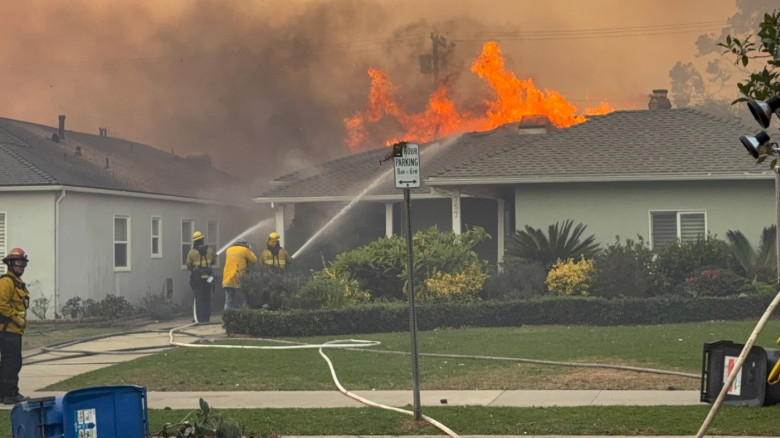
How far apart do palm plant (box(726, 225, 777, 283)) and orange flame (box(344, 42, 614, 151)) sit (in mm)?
7075

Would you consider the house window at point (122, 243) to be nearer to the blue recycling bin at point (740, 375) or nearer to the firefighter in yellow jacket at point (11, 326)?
the firefighter in yellow jacket at point (11, 326)

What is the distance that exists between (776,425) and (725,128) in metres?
16.7

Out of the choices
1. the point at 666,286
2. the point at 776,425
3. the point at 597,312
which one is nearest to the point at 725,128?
the point at 666,286

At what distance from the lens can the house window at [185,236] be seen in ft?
103

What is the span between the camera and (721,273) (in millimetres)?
20359

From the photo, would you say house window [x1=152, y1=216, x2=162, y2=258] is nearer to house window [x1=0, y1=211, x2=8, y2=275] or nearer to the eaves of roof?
the eaves of roof

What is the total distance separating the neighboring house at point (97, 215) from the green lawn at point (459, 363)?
833 centimetres

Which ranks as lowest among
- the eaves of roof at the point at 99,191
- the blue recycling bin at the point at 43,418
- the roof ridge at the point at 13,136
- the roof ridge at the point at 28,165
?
the blue recycling bin at the point at 43,418

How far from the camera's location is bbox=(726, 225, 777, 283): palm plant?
2097cm

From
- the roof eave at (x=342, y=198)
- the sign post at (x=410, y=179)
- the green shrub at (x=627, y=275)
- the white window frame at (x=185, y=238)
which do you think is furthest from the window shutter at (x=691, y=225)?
the white window frame at (x=185, y=238)

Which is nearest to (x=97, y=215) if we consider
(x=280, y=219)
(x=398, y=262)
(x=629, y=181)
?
(x=280, y=219)

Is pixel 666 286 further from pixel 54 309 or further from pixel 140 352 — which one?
pixel 54 309

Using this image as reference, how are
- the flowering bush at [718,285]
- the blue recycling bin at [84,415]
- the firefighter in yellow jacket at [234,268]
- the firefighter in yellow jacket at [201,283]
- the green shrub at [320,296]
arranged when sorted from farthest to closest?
the firefighter in yellow jacket at [201,283] < the firefighter in yellow jacket at [234,268] < the flowering bush at [718,285] < the green shrub at [320,296] < the blue recycling bin at [84,415]

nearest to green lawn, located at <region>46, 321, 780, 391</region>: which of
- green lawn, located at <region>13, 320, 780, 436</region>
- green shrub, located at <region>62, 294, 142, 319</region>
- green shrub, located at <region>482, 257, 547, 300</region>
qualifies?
green lawn, located at <region>13, 320, 780, 436</region>
